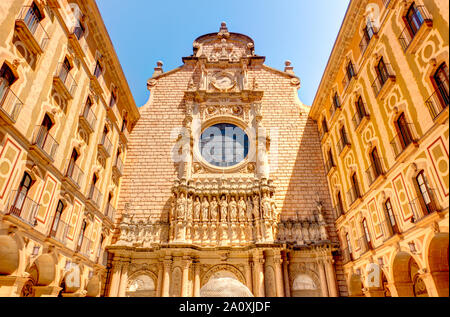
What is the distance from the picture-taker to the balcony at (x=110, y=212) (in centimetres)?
1597

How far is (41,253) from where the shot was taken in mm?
10258

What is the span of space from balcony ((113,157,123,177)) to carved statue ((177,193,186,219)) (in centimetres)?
431

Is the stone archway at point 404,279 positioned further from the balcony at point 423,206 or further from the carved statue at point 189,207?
the carved statue at point 189,207

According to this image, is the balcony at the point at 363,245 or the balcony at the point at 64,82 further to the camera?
the balcony at the point at 363,245

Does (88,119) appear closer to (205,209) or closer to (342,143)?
(205,209)

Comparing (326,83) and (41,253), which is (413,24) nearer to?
(326,83)

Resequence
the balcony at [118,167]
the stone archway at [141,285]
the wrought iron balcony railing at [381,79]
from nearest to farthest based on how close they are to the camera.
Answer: the wrought iron balcony railing at [381,79] → the stone archway at [141,285] → the balcony at [118,167]

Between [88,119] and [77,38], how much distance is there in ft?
12.4

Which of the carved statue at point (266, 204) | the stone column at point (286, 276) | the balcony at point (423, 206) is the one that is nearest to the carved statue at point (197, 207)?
the carved statue at point (266, 204)

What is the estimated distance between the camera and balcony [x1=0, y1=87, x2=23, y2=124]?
28.1ft

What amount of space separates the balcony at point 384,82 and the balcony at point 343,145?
314 centimetres

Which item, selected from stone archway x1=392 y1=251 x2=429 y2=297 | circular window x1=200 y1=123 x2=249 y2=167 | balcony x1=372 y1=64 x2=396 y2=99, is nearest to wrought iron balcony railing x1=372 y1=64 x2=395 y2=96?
balcony x1=372 y1=64 x2=396 y2=99

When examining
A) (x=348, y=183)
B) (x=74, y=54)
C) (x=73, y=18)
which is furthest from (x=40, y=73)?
(x=348, y=183)
